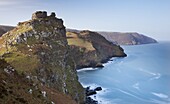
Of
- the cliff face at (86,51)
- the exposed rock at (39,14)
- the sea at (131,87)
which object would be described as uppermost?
the exposed rock at (39,14)

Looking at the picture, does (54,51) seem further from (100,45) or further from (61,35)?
(100,45)

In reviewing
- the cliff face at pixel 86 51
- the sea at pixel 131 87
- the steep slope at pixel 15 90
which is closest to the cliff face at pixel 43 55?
the steep slope at pixel 15 90

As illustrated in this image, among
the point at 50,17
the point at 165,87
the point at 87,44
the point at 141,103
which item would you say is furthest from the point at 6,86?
the point at 87,44

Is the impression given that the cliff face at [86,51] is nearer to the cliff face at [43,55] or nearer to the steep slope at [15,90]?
the cliff face at [43,55]

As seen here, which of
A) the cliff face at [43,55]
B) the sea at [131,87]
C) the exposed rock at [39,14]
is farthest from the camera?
the exposed rock at [39,14]

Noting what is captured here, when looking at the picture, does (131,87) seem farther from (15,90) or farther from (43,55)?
(15,90)

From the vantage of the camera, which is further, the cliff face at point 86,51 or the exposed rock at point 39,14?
the cliff face at point 86,51

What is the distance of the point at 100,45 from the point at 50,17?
112 metres

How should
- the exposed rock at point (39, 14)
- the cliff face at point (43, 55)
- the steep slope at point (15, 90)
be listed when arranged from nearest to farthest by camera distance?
the steep slope at point (15, 90)
the cliff face at point (43, 55)
the exposed rock at point (39, 14)

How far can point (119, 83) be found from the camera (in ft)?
328

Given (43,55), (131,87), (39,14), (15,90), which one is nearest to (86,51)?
(131,87)

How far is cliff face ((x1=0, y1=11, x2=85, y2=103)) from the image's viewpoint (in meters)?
51.5

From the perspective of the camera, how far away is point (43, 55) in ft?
202

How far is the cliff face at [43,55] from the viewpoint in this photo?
2029 inches
